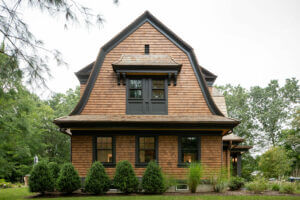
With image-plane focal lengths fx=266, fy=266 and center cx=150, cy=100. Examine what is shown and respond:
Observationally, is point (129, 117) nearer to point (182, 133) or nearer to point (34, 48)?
point (182, 133)

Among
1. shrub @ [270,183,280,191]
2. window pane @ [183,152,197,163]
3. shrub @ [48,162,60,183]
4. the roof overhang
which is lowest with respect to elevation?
shrub @ [270,183,280,191]

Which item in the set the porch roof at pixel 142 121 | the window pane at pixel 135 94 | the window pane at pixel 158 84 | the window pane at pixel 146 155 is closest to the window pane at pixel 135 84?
the window pane at pixel 135 94

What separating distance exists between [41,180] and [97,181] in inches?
94.1

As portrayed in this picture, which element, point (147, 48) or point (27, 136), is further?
point (27, 136)

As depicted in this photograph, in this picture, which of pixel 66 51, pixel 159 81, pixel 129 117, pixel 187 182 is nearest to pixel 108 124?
pixel 129 117

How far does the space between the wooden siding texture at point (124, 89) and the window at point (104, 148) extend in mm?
1340

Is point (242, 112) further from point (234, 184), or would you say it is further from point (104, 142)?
point (104, 142)

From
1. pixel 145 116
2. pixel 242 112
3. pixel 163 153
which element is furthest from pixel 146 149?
pixel 242 112

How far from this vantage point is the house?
499 inches

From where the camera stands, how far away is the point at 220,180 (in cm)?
1221

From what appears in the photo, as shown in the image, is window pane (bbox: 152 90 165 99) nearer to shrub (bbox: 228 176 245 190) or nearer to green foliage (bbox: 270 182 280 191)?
shrub (bbox: 228 176 245 190)

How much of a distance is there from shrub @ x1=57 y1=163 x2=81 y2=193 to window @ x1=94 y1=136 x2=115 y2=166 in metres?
1.63

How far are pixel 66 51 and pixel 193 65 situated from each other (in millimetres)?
8985

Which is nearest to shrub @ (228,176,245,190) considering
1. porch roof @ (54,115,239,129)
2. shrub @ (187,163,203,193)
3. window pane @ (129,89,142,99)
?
shrub @ (187,163,203,193)
